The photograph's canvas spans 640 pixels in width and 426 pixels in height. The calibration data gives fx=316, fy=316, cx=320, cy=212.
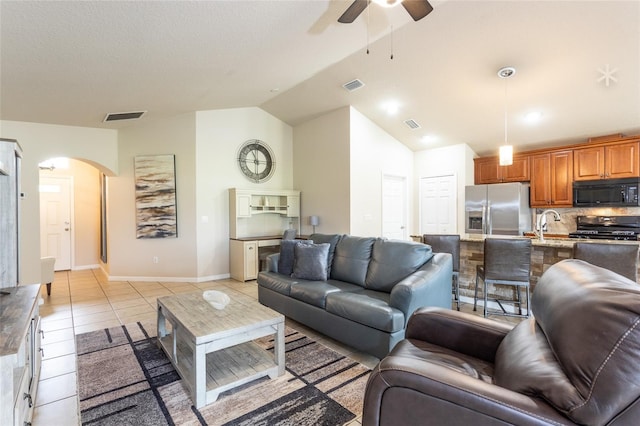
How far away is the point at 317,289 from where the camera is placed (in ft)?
10.1

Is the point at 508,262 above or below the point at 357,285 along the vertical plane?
above

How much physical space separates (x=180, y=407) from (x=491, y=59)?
15.5 feet

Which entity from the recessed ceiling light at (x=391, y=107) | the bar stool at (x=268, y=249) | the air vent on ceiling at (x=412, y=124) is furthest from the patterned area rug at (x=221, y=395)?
the air vent on ceiling at (x=412, y=124)

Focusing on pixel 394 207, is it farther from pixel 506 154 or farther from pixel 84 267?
pixel 84 267

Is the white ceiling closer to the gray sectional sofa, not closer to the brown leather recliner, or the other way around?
the gray sectional sofa

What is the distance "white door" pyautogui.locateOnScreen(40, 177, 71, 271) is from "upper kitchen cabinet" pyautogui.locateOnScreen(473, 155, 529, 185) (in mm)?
8545

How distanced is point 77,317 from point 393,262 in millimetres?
3713

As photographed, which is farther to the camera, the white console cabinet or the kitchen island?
the kitchen island

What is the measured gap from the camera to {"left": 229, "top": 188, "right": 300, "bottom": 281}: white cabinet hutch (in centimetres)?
562

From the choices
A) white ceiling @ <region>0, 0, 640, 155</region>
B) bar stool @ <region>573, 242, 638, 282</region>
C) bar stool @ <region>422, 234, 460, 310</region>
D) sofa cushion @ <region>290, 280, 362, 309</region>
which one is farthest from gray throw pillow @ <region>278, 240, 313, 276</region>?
bar stool @ <region>573, 242, 638, 282</region>

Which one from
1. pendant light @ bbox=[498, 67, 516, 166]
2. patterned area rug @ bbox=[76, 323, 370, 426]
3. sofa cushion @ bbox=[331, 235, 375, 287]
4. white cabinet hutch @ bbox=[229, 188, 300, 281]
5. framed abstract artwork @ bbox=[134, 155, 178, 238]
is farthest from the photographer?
white cabinet hutch @ bbox=[229, 188, 300, 281]

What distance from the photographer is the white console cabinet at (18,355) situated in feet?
4.25

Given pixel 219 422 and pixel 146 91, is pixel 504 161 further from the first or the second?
pixel 146 91

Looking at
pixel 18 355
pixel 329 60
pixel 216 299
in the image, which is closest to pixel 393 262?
pixel 216 299
